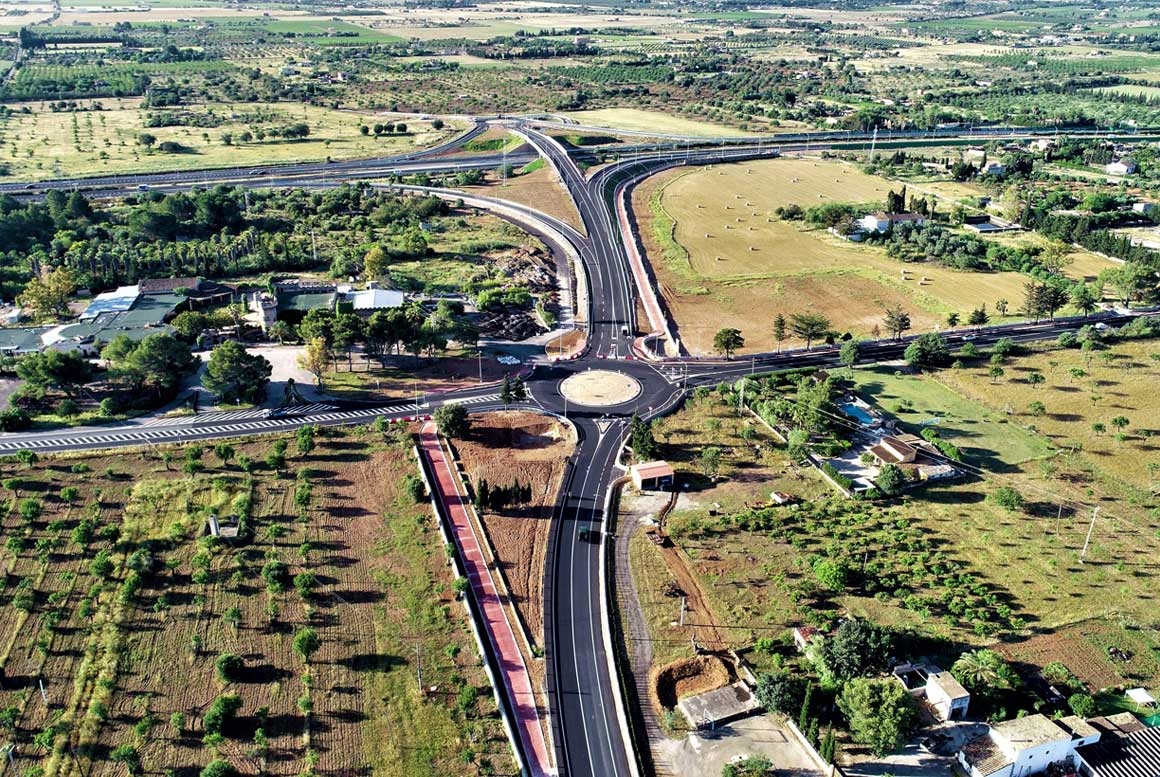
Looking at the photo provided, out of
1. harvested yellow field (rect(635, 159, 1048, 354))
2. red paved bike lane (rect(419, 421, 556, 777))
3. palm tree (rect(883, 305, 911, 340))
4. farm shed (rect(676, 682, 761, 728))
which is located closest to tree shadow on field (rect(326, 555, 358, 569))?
red paved bike lane (rect(419, 421, 556, 777))

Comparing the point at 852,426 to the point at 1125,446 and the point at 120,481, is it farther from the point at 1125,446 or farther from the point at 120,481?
the point at 120,481

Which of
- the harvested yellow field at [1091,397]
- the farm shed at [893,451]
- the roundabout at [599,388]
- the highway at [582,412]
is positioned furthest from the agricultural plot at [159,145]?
the farm shed at [893,451]

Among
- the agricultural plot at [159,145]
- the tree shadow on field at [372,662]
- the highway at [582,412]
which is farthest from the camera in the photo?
the agricultural plot at [159,145]

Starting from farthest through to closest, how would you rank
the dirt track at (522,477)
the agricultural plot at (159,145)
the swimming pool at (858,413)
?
the agricultural plot at (159,145) → the swimming pool at (858,413) → the dirt track at (522,477)

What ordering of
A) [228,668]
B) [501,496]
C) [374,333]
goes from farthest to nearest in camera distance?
1. [374,333]
2. [501,496]
3. [228,668]

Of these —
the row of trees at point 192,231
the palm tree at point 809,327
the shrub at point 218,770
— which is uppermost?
the row of trees at point 192,231

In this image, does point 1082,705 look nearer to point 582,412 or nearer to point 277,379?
point 582,412

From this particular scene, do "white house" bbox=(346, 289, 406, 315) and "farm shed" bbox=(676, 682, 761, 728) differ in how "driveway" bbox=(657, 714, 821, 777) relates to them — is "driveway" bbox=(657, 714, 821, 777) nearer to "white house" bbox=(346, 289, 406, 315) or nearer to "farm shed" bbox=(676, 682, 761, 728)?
"farm shed" bbox=(676, 682, 761, 728)

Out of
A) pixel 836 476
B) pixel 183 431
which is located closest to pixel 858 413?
pixel 836 476

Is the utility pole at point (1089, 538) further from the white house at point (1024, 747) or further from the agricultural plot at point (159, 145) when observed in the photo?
the agricultural plot at point (159, 145)
